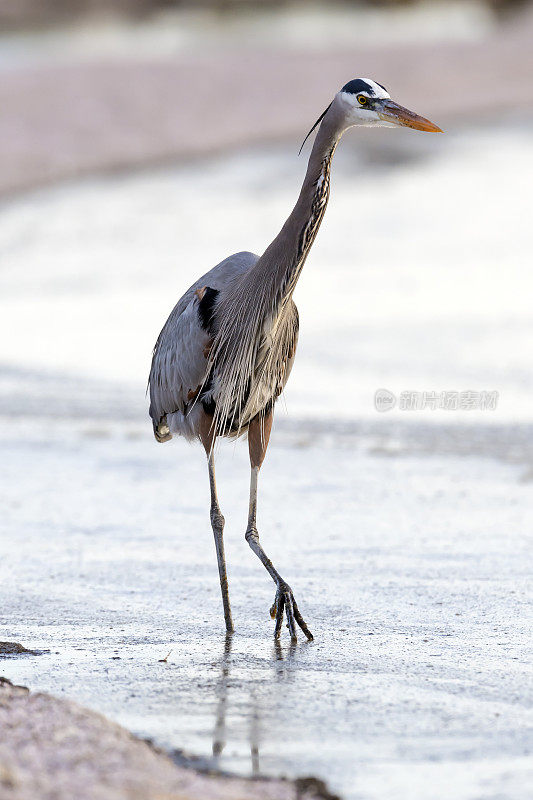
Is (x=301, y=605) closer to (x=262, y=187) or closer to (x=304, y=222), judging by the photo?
(x=304, y=222)

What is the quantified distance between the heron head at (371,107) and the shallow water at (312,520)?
197cm

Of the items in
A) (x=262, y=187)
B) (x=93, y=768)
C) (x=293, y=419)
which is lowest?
(x=93, y=768)

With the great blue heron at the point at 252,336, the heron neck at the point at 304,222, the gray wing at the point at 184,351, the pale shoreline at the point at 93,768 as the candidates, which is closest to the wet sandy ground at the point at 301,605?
the pale shoreline at the point at 93,768

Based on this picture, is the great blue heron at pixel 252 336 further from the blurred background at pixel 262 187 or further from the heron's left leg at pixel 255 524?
the blurred background at pixel 262 187

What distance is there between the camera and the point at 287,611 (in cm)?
512

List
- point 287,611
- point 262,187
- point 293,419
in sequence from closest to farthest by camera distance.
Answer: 1. point 287,611
2. point 293,419
3. point 262,187

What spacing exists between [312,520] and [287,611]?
1.85 meters

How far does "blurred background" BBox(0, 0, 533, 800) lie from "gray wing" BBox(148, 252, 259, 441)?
80 cm

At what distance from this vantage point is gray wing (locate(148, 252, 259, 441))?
5762 mm

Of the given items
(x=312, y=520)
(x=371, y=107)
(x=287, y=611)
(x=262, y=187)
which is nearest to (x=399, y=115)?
(x=371, y=107)

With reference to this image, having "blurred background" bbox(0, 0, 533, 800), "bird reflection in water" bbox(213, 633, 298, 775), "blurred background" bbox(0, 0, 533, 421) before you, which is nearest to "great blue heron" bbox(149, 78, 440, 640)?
"bird reflection in water" bbox(213, 633, 298, 775)

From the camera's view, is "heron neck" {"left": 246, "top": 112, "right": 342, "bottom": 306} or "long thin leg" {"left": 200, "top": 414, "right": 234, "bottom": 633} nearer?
"heron neck" {"left": 246, "top": 112, "right": 342, "bottom": 306}

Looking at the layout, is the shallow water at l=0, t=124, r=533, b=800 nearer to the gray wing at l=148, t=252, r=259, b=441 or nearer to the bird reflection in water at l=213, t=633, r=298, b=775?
the bird reflection in water at l=213, t=633, r=298, b=775

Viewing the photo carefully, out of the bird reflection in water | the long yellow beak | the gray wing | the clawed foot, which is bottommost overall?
the bird reflection in water
